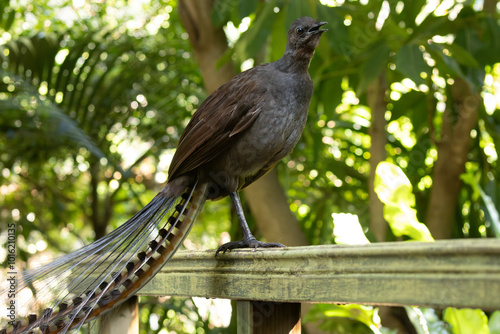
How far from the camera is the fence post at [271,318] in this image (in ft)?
2.37

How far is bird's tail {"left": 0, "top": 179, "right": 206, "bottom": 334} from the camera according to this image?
748 millimetres

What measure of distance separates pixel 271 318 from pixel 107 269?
11.3 inches

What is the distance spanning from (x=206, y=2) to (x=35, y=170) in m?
1.30

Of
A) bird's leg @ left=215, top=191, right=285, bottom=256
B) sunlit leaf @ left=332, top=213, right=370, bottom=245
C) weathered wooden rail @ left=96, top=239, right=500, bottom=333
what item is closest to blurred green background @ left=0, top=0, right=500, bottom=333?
sunlit leaf @ left=332, top=213, right=370, bottom=245

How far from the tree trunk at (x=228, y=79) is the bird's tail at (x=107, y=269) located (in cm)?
78

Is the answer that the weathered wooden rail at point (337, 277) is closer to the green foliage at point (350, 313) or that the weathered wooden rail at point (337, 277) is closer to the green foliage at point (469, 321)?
the green foliage at point (350, 313)

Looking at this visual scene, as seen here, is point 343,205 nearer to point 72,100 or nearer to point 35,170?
point 72,100

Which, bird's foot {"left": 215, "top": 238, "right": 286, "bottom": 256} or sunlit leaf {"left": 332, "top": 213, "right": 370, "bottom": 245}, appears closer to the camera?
bird's foot {"left": 215, "top": 238, "right": 286, "bottom": 256}

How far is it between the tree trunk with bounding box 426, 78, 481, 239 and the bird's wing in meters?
1.01

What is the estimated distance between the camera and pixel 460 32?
4.98 ft

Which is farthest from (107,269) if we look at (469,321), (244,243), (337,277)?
(469,321)

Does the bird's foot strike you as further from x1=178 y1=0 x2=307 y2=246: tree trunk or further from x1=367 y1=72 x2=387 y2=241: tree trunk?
x1=367 y1=72 x2=387 y2=241: tree trunk

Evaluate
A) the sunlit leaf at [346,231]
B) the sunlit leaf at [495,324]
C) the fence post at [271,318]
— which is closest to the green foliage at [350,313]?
the sunlit leaf at [346,231]

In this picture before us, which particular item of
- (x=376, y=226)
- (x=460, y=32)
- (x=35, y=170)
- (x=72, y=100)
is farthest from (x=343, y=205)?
(x=35, y=170)
